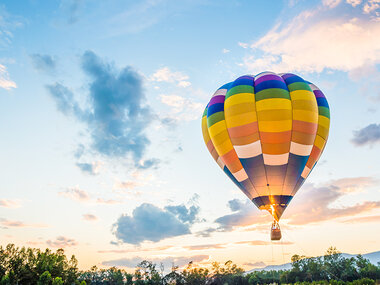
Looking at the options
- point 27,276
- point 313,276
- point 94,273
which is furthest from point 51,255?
point 313,276

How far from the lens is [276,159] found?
1838 cm

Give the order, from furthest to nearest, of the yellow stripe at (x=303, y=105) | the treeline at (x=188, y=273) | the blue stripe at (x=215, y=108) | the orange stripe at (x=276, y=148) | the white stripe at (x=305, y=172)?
the treeline at (x=188, y=273), the blue stripe at (x=215, y=108), the white stripe at (x=305, y=172), the yellow stripe at (x=303, y=105), the orange stripe at (x=276, y=148)

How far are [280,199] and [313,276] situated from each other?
210ft

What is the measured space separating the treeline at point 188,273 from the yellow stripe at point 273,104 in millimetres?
18491

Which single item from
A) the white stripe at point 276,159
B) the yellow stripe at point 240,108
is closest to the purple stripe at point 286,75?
the yellow stripe at point 240,108

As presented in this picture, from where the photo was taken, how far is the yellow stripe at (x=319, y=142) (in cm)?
1969

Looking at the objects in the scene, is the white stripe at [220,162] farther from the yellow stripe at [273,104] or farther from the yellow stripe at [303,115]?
the yellow stripe at [303,115]

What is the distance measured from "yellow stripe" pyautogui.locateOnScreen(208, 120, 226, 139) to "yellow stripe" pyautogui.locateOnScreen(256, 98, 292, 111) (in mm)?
2516

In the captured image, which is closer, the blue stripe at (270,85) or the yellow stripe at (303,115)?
the yellow stripe at (303,115)

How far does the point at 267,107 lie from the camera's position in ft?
59.6

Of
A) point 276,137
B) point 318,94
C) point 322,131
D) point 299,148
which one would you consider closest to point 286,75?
point 318,94

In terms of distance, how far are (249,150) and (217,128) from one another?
104 inches

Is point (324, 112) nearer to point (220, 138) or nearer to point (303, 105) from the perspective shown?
point (303, 105)

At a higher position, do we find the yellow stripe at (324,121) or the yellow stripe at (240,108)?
the yellow stripe at (240,108)
